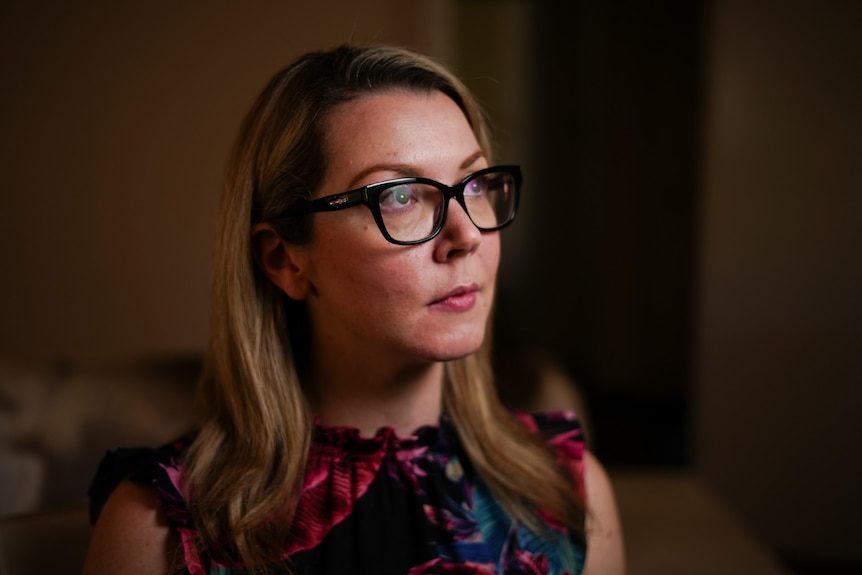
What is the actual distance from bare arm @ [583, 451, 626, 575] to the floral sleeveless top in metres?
0.04

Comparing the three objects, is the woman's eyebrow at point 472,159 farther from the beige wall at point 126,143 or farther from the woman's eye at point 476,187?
the beige wall at point 126,143

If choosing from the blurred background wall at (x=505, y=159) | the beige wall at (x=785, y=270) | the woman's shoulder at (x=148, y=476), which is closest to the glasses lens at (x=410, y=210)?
the woman's shoulder at (x=148, y=476)

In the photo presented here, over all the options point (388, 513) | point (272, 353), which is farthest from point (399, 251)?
point (388, 513)

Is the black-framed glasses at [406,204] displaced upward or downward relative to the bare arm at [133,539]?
upward

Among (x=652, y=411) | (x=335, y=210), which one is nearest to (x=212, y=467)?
(x=335, y=210)

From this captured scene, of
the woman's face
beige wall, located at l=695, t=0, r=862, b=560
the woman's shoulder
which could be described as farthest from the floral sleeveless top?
beige wall, located at l=695, t=0, r=862, b=560

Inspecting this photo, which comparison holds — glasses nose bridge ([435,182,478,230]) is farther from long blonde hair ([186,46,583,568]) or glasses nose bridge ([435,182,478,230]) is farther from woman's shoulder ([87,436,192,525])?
woman's shoulder ([87,436,192,525])

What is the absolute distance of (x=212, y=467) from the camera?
3.28 ft

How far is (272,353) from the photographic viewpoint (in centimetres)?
104

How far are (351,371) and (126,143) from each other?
2.30 meters

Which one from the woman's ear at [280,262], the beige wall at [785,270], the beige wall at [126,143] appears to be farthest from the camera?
the beige wall at [126,143]

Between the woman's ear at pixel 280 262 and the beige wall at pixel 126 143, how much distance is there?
2057 mm

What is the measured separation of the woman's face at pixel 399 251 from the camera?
91 cm

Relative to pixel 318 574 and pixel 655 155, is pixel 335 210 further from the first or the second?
pixel 655 155
